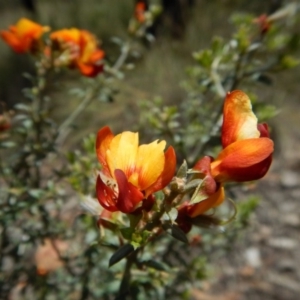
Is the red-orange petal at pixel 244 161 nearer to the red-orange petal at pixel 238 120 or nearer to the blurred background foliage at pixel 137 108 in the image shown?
the red-orange petal at pixel 238 120

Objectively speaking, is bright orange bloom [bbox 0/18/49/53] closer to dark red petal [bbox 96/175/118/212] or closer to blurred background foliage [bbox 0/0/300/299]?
blurred background foliage [bbox 0/0/300/299]

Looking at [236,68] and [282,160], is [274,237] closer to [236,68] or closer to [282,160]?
[282,160]

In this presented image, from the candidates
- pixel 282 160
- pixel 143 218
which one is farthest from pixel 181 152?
pixel 282 160

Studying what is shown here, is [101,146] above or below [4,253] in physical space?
above

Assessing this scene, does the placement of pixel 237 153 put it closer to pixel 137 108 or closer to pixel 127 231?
pixel 127 231

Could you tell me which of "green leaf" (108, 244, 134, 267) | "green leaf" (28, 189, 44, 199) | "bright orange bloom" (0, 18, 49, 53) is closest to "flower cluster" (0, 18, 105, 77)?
"bright orange bloom" (0, 18, 49, 53)

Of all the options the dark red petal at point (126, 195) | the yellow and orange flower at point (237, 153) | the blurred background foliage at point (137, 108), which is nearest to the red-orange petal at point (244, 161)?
the yellow and orange flower at point (237, 153)

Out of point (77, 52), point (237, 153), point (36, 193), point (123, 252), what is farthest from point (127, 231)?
point (77, 52)
